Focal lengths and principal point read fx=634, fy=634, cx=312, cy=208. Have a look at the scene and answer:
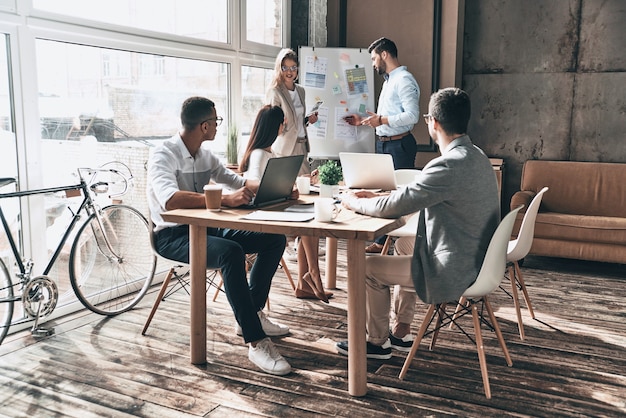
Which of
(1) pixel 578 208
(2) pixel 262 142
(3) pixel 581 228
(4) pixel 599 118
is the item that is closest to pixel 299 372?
(2) pixel 262 142

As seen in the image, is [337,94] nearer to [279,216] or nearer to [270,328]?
[270,328]

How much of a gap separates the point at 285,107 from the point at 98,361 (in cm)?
249

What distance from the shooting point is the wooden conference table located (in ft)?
8.80

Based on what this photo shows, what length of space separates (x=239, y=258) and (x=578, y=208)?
3757 millimetres

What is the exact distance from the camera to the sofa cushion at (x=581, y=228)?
502cm

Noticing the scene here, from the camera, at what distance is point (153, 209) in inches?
131

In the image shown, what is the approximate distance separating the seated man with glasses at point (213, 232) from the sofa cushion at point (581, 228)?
106 inches

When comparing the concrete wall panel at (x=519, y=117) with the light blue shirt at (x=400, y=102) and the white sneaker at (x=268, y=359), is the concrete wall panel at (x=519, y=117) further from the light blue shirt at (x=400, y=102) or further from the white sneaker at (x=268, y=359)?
the white sneaker at (x=268, y=359)

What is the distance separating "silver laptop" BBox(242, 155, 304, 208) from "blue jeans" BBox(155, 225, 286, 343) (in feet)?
0.86

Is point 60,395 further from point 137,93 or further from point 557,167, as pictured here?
point 557,167

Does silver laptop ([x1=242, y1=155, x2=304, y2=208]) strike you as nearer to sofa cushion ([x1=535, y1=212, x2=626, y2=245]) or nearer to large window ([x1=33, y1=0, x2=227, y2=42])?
large window ([x1=33, y1=0, x2=227, y2=42])

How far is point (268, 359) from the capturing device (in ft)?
10.2

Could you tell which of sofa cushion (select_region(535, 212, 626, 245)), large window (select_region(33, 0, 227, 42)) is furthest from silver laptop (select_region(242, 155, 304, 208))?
sofa cushion (select_region(535, 212, 626, 245))

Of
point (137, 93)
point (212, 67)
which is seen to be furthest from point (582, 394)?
point (212, 67)
